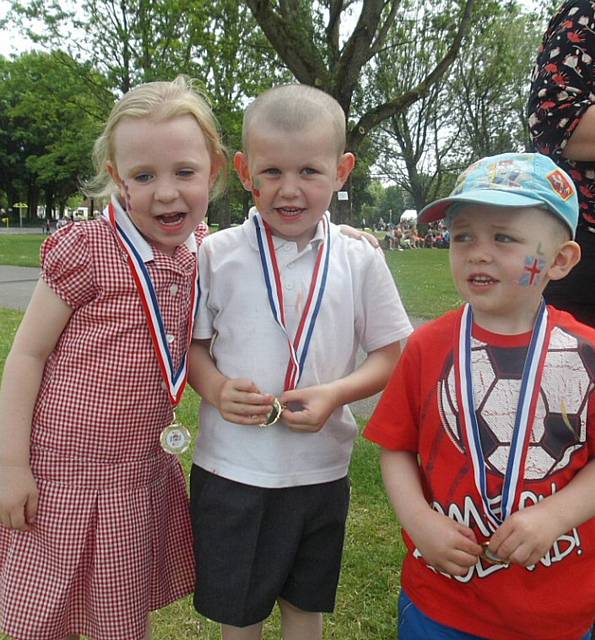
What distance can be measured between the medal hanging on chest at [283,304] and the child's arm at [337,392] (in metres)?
0.07

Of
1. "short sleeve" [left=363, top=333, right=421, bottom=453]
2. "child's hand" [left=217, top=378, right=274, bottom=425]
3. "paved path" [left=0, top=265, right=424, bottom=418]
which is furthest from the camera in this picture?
"paved path" [left=0, top=265, right=424, bottom=418]

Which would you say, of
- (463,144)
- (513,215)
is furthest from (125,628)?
(463,144)

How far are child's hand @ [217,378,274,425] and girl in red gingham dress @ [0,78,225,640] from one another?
199 millimetres

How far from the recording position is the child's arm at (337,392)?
1900mm

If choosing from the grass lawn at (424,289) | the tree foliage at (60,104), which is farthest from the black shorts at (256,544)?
the tree foliage at (60,104)

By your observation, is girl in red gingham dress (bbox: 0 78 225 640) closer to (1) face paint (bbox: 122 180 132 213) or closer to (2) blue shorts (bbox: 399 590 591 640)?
(1) face paint (bbox: 122 180 132 213)

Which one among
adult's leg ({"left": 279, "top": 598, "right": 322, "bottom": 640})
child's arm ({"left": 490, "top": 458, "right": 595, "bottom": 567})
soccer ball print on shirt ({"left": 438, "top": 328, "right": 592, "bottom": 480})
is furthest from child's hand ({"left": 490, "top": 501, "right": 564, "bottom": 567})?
adult's leg ({"left": 279, "top": 598, "right": 322, "bottom": 640})

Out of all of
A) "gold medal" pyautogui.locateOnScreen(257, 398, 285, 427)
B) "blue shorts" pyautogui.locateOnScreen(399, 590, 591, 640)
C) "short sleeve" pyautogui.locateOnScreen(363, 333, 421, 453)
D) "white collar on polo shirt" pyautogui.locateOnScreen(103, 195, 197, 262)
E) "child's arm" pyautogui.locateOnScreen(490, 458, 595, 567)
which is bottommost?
"blue shorts" pyautogui.locateOnScreen(399, 590, 591, 640)

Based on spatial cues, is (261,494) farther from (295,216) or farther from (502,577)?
(295,216)

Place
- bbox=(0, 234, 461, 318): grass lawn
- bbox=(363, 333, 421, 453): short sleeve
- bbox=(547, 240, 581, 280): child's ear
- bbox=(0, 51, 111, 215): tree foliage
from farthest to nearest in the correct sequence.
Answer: bbox=(0, 51, 111, 215): tree foliage → bbox=(0, 234, 461, 318): grass lawn → bbox=(363, 333, 421, 453): short sleeve → bbox=(547, 240, 581, 280): child's ear

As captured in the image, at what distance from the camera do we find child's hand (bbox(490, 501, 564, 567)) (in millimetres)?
1527

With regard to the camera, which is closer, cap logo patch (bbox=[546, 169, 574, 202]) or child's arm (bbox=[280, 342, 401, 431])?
cap logo patch (bbox=[546, 169, 574, 202])

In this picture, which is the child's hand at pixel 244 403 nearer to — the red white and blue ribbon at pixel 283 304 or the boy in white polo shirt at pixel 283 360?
the boy in white polo shirt at pixel 283 360

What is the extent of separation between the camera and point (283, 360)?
6.64 ft
